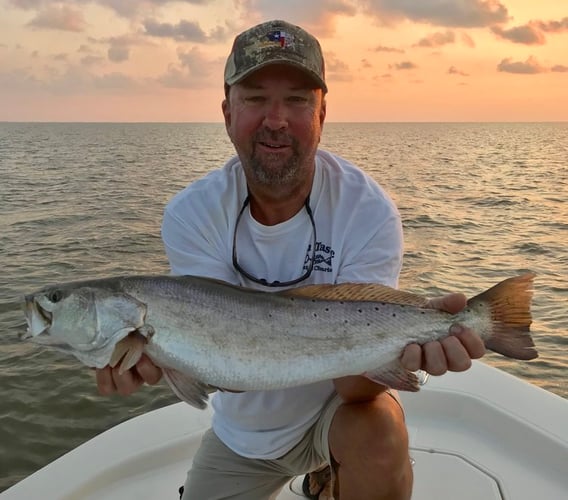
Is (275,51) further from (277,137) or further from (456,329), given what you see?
(456,329)

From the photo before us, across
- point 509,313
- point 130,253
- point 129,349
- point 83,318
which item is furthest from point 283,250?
point 130,253

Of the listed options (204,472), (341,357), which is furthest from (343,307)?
(204,472)

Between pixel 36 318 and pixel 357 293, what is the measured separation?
162 centimetres

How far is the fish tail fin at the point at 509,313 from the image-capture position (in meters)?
2.84

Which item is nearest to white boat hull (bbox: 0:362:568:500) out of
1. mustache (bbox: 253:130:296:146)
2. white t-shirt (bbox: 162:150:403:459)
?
white t-shirt (bbox: 162:150:403:459)

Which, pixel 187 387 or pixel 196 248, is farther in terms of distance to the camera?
pixel 196 248

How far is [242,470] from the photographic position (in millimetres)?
3521

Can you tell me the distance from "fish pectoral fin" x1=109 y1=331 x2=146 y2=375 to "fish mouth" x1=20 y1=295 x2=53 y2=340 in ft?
1.26

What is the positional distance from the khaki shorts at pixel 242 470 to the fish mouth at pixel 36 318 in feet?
4.34

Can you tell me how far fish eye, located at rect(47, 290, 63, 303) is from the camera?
2904mm

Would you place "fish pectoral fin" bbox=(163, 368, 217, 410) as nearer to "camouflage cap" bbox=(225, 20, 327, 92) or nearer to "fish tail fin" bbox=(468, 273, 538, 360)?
"fish tail fin" bbox=(468, 273, 538, 360)

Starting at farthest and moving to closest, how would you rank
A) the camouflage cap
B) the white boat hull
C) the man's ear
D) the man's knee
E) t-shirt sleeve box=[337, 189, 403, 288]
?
1. the white boat hull
2. the man's ear
3. the camouflage cap
4. t-shirt sleeve box=[337, 189, 403, 288]
5. the man's knee

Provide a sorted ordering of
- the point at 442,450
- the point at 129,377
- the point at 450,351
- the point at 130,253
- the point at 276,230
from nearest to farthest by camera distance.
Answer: the point at 450,351
the point at 129,377
the point at 276,230
the point at 442,450
the point at 130,253

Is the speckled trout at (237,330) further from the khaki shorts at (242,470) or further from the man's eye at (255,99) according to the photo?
the man's eye at (255,99)
